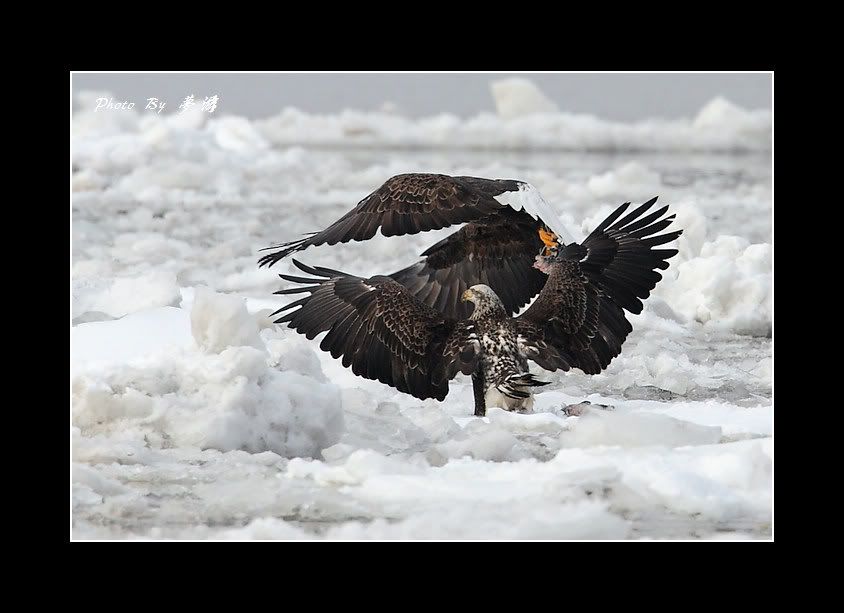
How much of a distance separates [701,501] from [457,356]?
1.35 m

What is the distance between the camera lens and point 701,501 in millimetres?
5559

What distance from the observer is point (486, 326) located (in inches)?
252

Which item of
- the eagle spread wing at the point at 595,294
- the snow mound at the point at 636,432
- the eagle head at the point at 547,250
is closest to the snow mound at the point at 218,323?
the eagle spread wing at the point at 595,294

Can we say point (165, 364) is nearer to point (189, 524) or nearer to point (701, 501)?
point (189, 524)

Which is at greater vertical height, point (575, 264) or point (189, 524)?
point (575, 264)

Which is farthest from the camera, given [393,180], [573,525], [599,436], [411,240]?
[411,240]

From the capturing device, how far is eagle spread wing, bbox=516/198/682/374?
21.6 feet

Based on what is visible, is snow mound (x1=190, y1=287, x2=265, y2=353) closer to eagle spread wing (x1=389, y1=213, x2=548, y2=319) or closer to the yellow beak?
eagle spread wing (x1=389, y1=213, x2=548, y2=319)

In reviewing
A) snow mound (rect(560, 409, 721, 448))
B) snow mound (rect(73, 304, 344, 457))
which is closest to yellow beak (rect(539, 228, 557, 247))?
snow mound (rect(560, 409, 721, 448))

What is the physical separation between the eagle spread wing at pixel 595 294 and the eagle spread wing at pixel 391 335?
33cm

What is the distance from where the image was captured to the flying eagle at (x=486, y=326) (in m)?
6.39

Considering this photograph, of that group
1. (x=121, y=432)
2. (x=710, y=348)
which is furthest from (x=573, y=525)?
(x=710, y=348)

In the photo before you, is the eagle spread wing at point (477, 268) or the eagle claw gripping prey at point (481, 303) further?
the eagle spread wing at point (477, 268)

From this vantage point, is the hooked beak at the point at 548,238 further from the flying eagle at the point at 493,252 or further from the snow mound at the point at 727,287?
the snow mound at the point at 727,287
